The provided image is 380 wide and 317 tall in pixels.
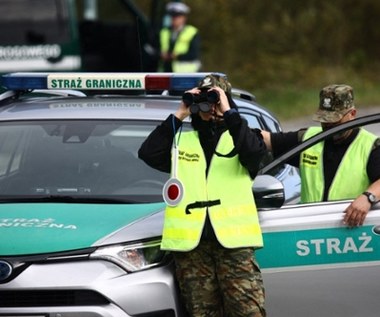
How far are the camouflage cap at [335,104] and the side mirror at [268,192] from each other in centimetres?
48

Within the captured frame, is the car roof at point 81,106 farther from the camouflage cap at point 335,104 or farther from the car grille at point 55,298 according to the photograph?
the car grille at point 55,298

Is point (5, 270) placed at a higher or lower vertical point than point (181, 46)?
lower

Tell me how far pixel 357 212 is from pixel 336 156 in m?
0.45

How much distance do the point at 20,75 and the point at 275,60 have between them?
703 inches

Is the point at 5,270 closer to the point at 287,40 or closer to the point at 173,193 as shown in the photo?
the point at 173,193

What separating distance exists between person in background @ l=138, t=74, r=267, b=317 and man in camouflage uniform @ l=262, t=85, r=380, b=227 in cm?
52

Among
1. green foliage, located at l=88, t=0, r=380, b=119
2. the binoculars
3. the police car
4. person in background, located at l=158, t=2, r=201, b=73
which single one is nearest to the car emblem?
the police car

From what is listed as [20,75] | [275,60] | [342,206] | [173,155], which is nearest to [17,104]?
[20,75]

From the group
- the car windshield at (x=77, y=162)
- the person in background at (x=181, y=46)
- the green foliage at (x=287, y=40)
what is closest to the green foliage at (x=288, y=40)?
the green foliage at (x=287, y=40)

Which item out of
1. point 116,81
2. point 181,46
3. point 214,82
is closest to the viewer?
point 214,82

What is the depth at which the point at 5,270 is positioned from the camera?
5.73 m

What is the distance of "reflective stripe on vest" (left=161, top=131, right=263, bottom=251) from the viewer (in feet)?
18.8

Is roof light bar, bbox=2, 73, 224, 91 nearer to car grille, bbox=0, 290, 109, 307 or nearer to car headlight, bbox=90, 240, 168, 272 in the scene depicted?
car headlight, bbox=90, 240, 168, 272

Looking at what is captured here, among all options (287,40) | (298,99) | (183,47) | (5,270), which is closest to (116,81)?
(5,270)
